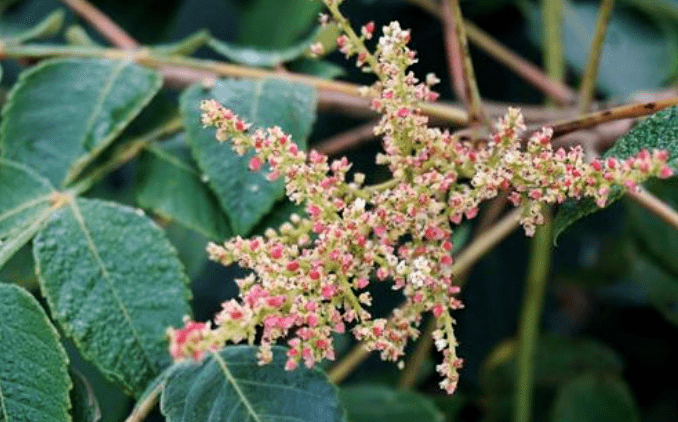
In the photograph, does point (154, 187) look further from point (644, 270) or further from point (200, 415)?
point (644, 270)

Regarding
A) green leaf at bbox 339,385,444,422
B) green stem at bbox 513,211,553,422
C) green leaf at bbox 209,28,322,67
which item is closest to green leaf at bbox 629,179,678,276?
green stem at bbox 513,211,553,422

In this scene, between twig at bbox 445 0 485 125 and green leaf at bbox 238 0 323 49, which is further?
green leaf at bbox 238 0 323 49

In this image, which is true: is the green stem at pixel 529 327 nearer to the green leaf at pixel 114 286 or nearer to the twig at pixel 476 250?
the twig at pixel 476 250

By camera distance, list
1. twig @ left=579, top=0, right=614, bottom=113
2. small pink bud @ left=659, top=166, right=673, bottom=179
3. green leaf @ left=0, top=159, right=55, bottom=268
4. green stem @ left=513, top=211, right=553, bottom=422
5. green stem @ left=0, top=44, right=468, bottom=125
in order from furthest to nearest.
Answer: green stem @ left=513, top=211, right=553, bottom=422 → green stem @ left=0, top=44, right=468, bottom=125 → twig @ left=579, top=0, right=614, bottom=113 → green leaf @ left=0, top=159, right=55, bottom=268 → small pink bud @ left=659, top=166, right=673, bottom=179

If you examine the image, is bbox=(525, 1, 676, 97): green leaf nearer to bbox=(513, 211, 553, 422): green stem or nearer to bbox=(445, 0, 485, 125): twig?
bbox=(513, 211, 553, 422): green stem

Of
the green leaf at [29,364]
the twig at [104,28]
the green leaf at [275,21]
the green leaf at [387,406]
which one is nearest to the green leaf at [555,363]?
the green leaf at [387,406]

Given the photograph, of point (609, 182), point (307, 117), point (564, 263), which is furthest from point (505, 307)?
point (609, 182)
